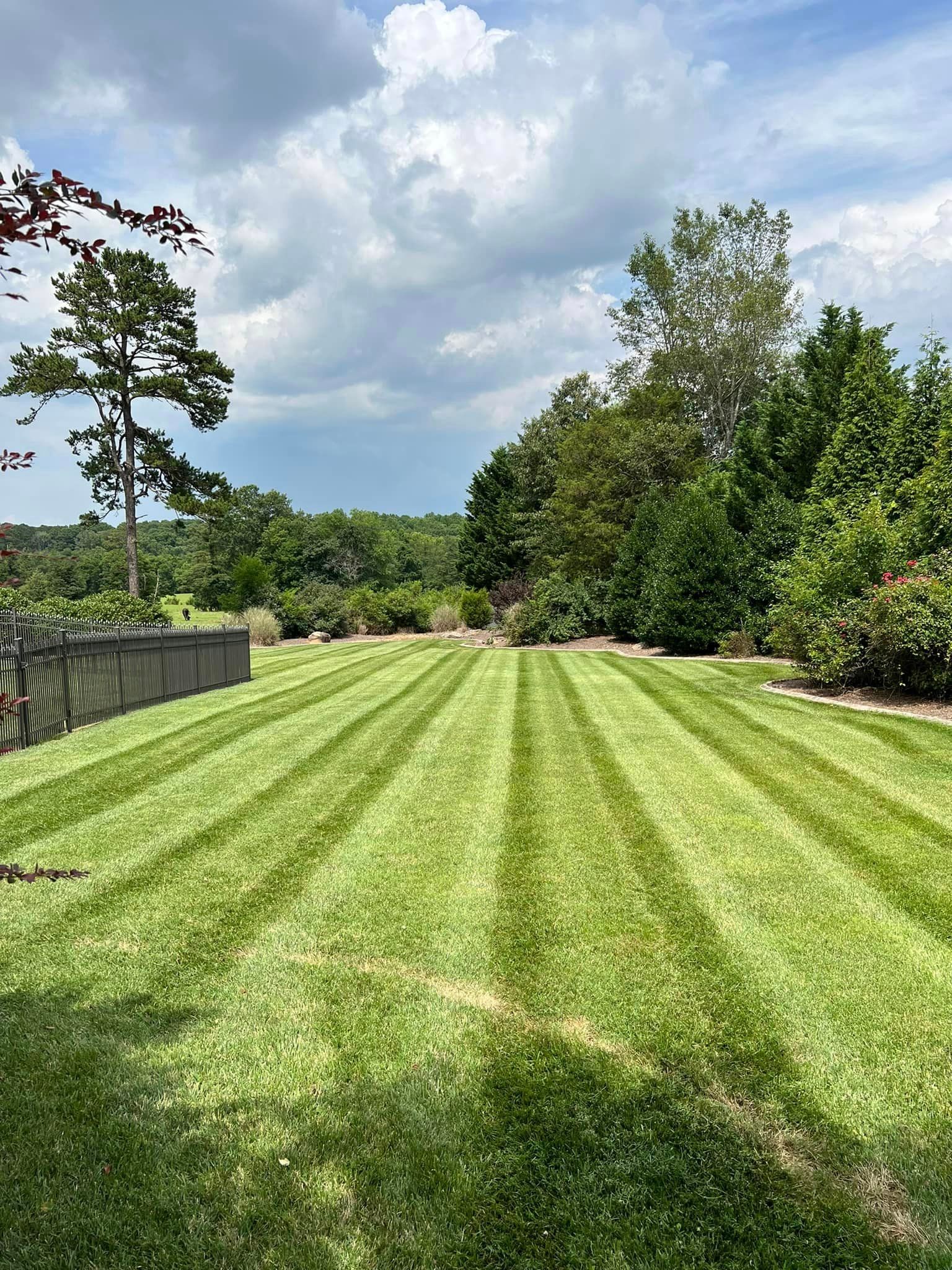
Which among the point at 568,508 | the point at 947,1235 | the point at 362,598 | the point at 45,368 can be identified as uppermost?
the point at 45,368

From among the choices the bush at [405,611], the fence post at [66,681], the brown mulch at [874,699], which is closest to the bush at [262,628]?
the bush at [405,611]

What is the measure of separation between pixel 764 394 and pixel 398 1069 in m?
34.2

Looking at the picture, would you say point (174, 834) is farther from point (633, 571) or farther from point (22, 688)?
point (633, 571)

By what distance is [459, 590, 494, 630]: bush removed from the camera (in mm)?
33531

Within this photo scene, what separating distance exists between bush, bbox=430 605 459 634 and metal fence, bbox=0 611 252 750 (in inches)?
783

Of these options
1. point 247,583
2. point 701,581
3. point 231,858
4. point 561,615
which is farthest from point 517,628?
point 247,583

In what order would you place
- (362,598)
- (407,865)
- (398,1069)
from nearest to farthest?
(398,1069) → (407,865) → (362,598)

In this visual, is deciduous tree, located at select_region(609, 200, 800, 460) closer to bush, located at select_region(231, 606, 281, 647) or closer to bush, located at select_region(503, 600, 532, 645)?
bush, located at select_region(503, 600, 532, 645)

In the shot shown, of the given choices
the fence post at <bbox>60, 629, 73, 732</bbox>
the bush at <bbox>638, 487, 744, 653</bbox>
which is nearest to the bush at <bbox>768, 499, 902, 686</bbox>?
the bush at <bbox>638, 487, 744, 653</bbox>

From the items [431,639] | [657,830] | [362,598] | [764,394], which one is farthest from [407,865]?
[764,394]

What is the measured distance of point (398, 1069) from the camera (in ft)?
9.16

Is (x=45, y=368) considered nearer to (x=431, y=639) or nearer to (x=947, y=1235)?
(x=431, y=639)

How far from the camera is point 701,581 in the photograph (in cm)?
1816

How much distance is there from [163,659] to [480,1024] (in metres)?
10.1
